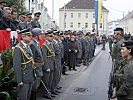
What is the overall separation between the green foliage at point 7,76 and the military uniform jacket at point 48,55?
1.36 m

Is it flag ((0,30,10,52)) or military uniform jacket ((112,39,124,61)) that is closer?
flag ((0,30,10,52))

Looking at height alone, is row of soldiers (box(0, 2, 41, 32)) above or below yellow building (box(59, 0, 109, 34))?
below

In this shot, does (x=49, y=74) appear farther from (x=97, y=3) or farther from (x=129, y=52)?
(x=97, y=3)

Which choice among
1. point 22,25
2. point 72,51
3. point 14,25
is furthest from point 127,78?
point 72,51

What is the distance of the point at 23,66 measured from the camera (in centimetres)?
678

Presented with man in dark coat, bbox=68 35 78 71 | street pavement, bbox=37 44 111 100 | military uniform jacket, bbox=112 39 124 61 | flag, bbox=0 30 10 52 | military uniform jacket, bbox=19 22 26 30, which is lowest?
street pavement, bbox=37 44 111 100

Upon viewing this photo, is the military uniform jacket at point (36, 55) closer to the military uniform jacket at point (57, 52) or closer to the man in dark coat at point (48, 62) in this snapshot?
the man in dark coat at point (48, 62)

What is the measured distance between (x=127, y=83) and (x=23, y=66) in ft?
8.58

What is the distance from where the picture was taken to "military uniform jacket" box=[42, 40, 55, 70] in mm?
8805

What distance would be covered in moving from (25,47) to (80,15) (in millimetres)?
99758

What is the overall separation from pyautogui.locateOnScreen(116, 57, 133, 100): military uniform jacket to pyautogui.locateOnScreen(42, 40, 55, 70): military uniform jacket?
3909 mm

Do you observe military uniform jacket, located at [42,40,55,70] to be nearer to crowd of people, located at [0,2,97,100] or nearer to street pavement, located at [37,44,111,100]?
crowd of people, located at [0,2,97,100]

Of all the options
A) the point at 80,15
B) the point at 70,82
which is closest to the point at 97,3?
the point at 70,82

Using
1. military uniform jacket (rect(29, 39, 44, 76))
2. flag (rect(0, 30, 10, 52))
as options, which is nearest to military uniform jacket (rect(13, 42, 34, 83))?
military uniform jacket (rect(29, 39, 44, 76))
